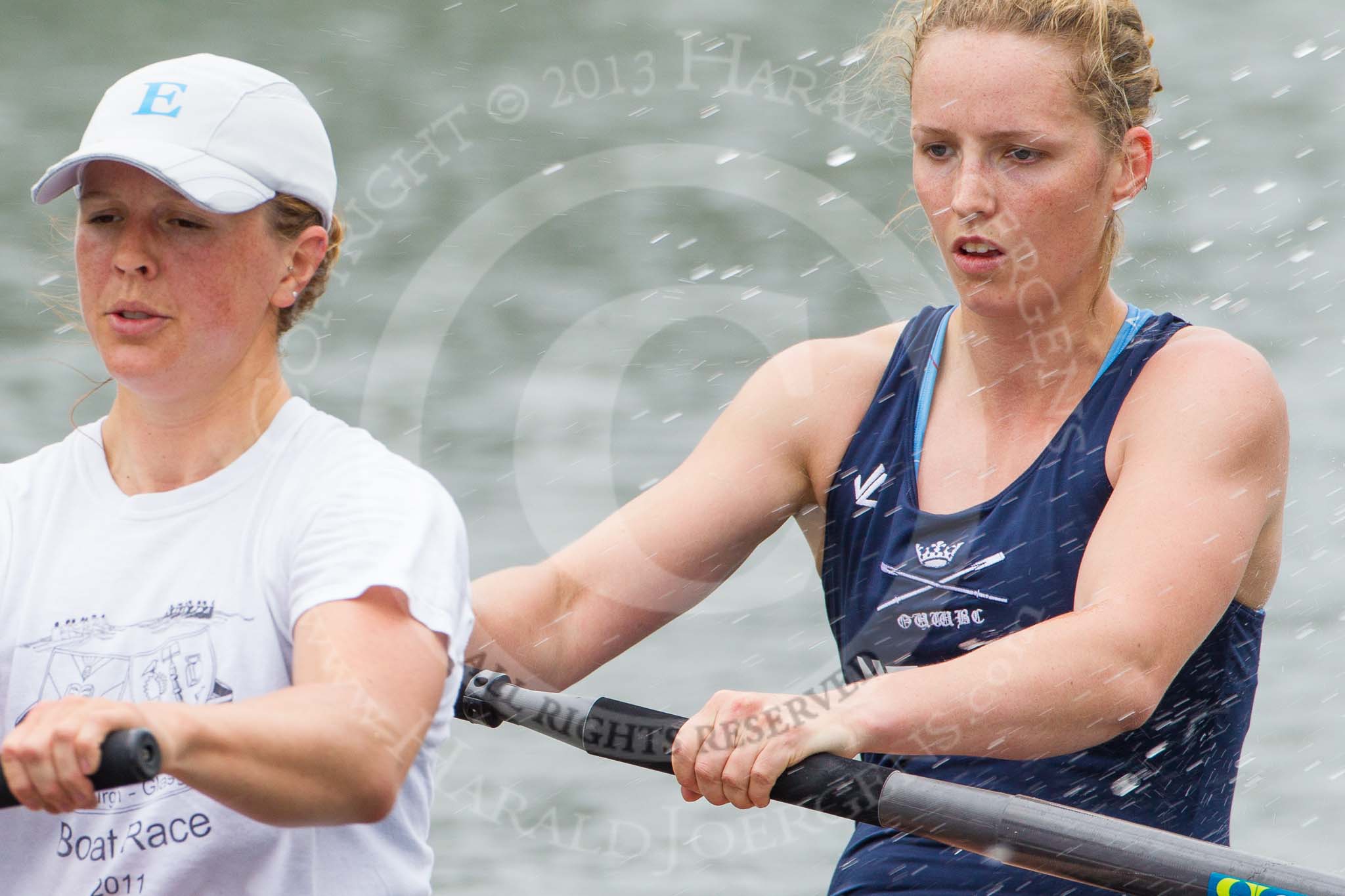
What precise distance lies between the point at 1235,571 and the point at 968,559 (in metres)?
0.30

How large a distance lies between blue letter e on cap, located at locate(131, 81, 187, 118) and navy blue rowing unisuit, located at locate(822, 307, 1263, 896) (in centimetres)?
96

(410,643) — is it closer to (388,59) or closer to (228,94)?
(228,94)

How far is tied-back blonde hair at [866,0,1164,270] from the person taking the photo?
202 centimetres

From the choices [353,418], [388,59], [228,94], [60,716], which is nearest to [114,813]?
[60,716]

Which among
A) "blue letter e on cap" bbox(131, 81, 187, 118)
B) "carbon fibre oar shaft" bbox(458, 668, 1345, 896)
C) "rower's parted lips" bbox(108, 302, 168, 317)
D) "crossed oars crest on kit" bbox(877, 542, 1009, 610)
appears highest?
"blue letter e on cap" bbox(131, 81, 187, 118)

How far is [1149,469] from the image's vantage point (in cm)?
196

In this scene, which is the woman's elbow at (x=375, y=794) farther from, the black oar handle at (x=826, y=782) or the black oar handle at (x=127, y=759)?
the black oar handle at (x=826, y=782)

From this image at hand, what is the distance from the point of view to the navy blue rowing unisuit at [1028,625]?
2000 mm

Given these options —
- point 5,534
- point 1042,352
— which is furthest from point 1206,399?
point 5,534

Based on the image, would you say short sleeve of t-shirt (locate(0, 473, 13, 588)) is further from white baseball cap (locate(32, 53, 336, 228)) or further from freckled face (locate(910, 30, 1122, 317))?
freckled face (locate(910, 30, 1122, 317))

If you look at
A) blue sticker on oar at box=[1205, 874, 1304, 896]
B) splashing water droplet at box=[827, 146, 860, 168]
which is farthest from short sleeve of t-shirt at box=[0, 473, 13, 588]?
splashing water droplet at box=[827, 146, 860, 168]

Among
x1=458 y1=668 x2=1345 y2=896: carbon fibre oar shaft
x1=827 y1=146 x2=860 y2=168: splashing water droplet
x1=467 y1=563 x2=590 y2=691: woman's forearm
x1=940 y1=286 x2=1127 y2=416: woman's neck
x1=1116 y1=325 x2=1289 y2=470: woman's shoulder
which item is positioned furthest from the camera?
x1=827 y1=146 x2=860 y2=168: splashing water droplet

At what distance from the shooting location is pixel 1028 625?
6.54ft

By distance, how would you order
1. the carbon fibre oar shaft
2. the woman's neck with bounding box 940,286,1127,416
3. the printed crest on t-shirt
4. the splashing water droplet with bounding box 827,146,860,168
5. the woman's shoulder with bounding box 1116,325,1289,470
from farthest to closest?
the splashing water droplet with bounding box 827,146,860,168 < the woman's neck with bounding box 940,286,1127,416 < the woman's shoulder with bounding box 1116,325,1289,470 < the carbon fibre oar shaft < the printed crest on t-shirt
